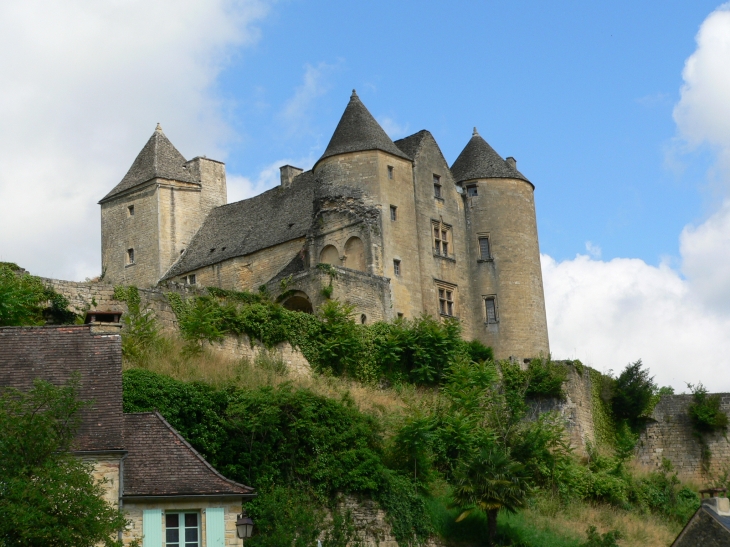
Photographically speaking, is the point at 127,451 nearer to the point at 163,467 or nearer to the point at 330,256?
the point at 163,467

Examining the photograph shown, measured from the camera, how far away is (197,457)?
19609 mm

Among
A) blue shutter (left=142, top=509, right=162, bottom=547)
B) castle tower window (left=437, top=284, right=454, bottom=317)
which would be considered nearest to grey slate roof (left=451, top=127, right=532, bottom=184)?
castle tower window (left=437, top=284, right=454, bottom=317)

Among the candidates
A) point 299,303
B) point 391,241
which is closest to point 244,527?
point 299,303

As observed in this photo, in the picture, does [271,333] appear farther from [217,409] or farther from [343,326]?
[217,409]

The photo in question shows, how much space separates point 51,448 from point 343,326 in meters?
16.8

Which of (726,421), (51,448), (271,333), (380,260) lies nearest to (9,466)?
(51,448)

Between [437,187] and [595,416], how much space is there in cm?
917

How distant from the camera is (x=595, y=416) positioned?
36688 mm

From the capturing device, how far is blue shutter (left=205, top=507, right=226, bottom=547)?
1866cm

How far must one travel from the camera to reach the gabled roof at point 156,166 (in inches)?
1828

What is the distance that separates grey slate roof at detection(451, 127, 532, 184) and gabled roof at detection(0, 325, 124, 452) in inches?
885

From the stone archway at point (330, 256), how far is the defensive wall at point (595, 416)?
95.9 inches

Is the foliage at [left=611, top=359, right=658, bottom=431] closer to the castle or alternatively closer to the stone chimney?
the castle

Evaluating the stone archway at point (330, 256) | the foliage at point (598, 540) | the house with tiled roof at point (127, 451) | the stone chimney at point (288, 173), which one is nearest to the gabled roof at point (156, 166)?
the stone chimney at point (288, 173)
